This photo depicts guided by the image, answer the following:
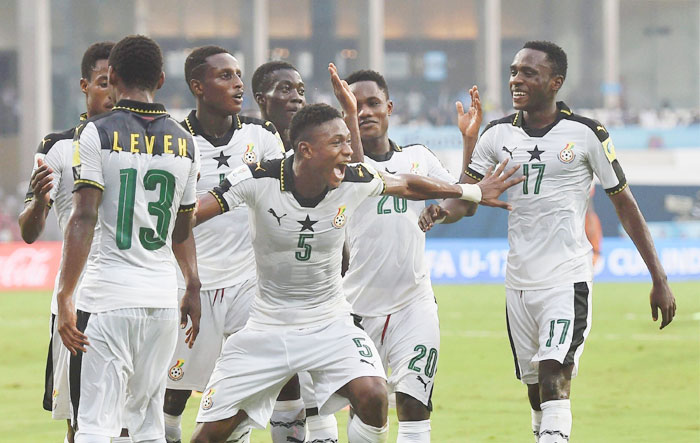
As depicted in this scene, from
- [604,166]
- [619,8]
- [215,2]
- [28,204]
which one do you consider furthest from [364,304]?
[619,8]

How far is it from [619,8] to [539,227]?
4138cm

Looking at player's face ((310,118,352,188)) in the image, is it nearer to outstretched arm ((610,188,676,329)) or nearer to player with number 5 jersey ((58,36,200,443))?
player with number 5 jersey ((58,36,200,443))

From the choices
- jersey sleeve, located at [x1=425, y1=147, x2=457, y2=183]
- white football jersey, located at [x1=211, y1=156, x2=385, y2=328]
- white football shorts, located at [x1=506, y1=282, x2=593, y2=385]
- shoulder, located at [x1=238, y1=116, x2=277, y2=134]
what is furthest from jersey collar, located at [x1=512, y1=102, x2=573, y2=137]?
A: shoulder, located at [x1=238, y1=116, x2=277, y2=134]

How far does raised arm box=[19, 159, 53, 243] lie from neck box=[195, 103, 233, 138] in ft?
4.98

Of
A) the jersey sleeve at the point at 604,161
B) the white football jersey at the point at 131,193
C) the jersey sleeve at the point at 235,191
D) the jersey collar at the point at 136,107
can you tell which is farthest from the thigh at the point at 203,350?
the jersey sleeve at the point at 604,161

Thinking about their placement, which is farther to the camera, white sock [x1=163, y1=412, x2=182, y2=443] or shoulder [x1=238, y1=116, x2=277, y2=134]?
shoulder [x1=238, y1=116, x2=277, y2=134]

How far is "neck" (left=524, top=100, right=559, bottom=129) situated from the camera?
7.56 meters

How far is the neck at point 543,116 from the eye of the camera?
7.56 metres

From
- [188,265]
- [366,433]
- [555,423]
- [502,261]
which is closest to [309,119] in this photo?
[188,265]

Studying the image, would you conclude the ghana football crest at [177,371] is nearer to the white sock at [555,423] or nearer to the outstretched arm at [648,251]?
the white sock at [555,423]

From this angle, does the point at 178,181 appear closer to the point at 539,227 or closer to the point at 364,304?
the point at 364,304

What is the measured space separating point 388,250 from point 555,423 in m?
1.50

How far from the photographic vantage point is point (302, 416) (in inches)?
282

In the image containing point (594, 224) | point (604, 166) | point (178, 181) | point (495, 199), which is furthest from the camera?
point (594, 224)
